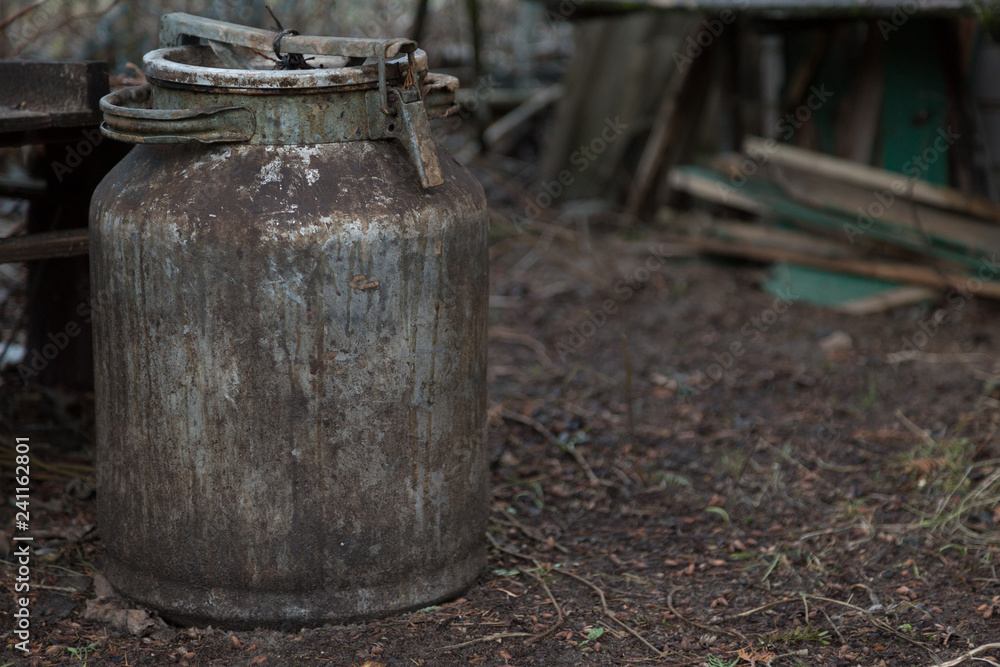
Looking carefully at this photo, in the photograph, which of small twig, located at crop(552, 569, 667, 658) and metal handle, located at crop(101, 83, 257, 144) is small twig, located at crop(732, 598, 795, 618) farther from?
metal handle, located at crop(101, 83, 257, 144)

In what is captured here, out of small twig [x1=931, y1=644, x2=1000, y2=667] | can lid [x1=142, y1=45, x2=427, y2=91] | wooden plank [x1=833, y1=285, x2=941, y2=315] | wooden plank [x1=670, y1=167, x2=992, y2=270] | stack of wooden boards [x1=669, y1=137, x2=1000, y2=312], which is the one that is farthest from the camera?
wooden plank [x1=833, y1=285, x2=941, y2=315]

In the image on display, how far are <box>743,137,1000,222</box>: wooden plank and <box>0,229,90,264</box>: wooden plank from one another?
12.4ft

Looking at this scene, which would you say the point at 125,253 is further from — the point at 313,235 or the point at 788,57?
the point at 788,57

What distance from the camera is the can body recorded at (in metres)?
2.16

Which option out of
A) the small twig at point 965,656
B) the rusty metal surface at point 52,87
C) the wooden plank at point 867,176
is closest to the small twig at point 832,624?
the small twig at point 965,656

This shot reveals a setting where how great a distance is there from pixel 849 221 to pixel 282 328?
3.92 meters

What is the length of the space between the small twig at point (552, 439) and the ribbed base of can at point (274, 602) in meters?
1.08

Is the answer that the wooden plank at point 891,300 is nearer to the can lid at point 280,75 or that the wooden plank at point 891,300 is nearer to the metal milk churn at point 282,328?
the metal milk churn at point 282,328

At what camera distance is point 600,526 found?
10.4ft

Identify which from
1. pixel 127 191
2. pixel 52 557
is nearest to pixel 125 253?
pixel 127 191

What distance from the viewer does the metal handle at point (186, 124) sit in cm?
215

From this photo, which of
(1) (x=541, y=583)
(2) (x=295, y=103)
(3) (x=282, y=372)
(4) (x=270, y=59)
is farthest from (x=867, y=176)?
(3) (x=282, y=372)

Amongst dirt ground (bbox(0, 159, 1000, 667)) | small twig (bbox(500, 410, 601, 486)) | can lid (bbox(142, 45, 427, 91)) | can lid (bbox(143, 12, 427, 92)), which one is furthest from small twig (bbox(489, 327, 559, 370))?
can lid (bbox(142, 45, 427, 91))

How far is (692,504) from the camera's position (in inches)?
129
